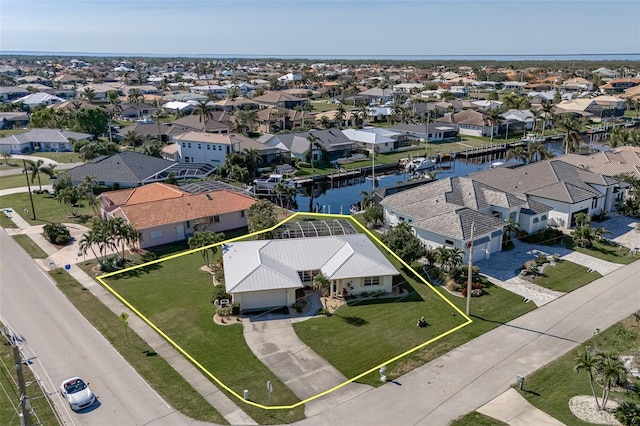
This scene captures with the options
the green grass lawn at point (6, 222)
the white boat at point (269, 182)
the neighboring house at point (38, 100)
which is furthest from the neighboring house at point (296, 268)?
the neighboring house at point (38, 100)

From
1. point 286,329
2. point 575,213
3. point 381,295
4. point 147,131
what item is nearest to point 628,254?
point 575,213

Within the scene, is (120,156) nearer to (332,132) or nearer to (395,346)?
(332,132)

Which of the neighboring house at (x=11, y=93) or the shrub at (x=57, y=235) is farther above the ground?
the neighboring house at (x=11, y=93)

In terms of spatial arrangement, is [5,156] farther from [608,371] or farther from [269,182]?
[608,371]

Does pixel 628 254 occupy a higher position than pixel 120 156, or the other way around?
pixel 120 156

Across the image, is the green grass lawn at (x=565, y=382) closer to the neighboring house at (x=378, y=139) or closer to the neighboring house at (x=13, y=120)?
the neighboring house at (x=378, y=139)

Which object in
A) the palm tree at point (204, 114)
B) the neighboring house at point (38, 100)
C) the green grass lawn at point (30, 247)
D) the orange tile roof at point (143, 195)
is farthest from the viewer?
the neighboring house at point (38, 100)
